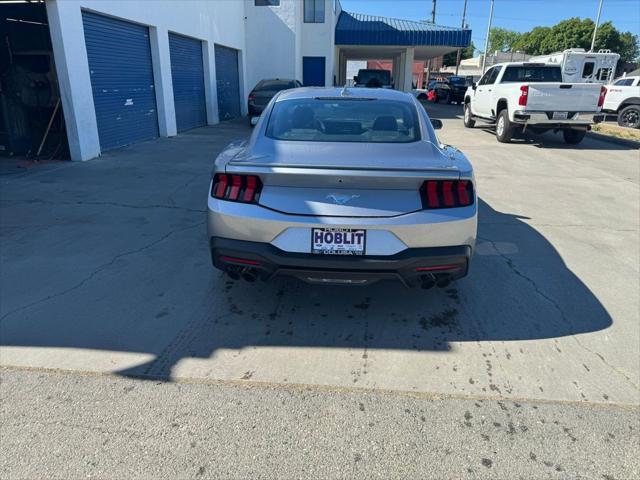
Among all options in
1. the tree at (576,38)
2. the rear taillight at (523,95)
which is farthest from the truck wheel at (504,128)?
the tree at (576,38)

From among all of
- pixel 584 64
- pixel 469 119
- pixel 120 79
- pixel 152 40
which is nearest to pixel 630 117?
pixel 469 119

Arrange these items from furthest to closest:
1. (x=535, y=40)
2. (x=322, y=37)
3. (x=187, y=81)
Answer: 1. (x=535, y=40)
2. (x=322, y=37)
3. (x=187, y=81)

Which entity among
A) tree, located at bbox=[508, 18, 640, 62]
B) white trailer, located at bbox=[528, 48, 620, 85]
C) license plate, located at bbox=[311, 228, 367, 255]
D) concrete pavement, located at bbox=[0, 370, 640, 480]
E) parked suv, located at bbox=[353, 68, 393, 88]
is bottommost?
concrete pavement, located at bbox=[0, 370, 640, 480]

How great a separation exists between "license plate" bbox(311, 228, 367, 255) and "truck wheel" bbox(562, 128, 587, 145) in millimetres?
12527

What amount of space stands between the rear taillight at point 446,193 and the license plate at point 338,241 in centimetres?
48

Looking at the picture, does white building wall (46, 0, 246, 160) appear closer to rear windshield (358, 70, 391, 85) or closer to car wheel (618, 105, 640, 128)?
rear windshield (358, 70, 391, 85)

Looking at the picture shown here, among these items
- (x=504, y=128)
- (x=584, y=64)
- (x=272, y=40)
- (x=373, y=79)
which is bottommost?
(x=504, y=128)

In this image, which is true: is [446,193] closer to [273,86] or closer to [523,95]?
[523,95]

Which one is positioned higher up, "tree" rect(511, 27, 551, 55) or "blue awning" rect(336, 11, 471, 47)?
"tree" rect(511, 27, 551, 55)

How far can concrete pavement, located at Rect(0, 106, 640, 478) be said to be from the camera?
2.75 meters

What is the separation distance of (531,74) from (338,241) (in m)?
13.2

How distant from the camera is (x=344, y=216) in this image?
2.87 meters

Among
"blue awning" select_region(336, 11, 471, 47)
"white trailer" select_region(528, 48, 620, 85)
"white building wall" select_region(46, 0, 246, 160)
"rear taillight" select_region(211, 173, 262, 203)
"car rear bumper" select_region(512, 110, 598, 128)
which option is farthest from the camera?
"white trailer" select_region(528, 48, 620, 85)

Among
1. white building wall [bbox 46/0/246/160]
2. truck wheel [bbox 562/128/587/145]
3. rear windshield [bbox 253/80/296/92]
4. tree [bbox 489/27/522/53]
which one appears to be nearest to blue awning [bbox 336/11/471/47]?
white building wall [bbox 46/0/246/160]
